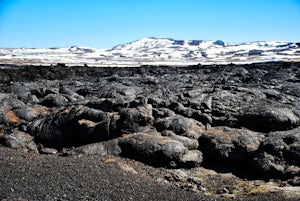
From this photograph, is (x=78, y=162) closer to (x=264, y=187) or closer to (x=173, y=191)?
(x=173, y=191)

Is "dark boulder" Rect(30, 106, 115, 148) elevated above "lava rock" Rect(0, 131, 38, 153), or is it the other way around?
"dark boulder" Rect(30, 106, 115, 148)

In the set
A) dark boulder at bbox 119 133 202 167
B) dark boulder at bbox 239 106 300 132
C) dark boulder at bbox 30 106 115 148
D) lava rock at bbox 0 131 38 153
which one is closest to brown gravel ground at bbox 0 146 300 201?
dark boulder at bbox 119 133 202 167

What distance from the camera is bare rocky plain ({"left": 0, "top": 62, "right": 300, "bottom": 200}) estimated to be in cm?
1716

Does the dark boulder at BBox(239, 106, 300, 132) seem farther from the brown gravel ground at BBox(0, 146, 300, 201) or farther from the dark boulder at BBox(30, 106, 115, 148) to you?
the dark boulder at BBox(30, 106, 115, 148)

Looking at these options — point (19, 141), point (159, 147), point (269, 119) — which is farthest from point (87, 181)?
point (269, 119)

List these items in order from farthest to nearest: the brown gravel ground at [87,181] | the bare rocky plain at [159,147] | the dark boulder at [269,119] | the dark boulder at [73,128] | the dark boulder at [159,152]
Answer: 1. the dark boulder at [73,128]
2. the dark boulder at [269,119]
3. the dark boulder at [159,152]
4. the bare rocky plain at [159,147]
5. the brown gravel ground at [87,181]

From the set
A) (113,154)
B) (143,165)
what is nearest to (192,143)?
(143,165)

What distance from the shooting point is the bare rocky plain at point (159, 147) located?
17156mm

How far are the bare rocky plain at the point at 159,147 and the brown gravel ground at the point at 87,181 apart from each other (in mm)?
45

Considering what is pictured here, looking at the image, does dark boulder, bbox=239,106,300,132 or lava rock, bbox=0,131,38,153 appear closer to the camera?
dark boulder, bbox=239,106,300,132

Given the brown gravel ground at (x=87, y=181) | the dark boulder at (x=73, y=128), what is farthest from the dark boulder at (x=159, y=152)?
the dark boulder at (x=73, y=128)

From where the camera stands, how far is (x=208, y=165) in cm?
2136

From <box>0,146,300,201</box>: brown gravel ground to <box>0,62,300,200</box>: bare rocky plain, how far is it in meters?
0.05

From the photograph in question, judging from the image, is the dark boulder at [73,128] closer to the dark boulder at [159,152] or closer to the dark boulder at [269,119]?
the dark boulder at [159,152]
